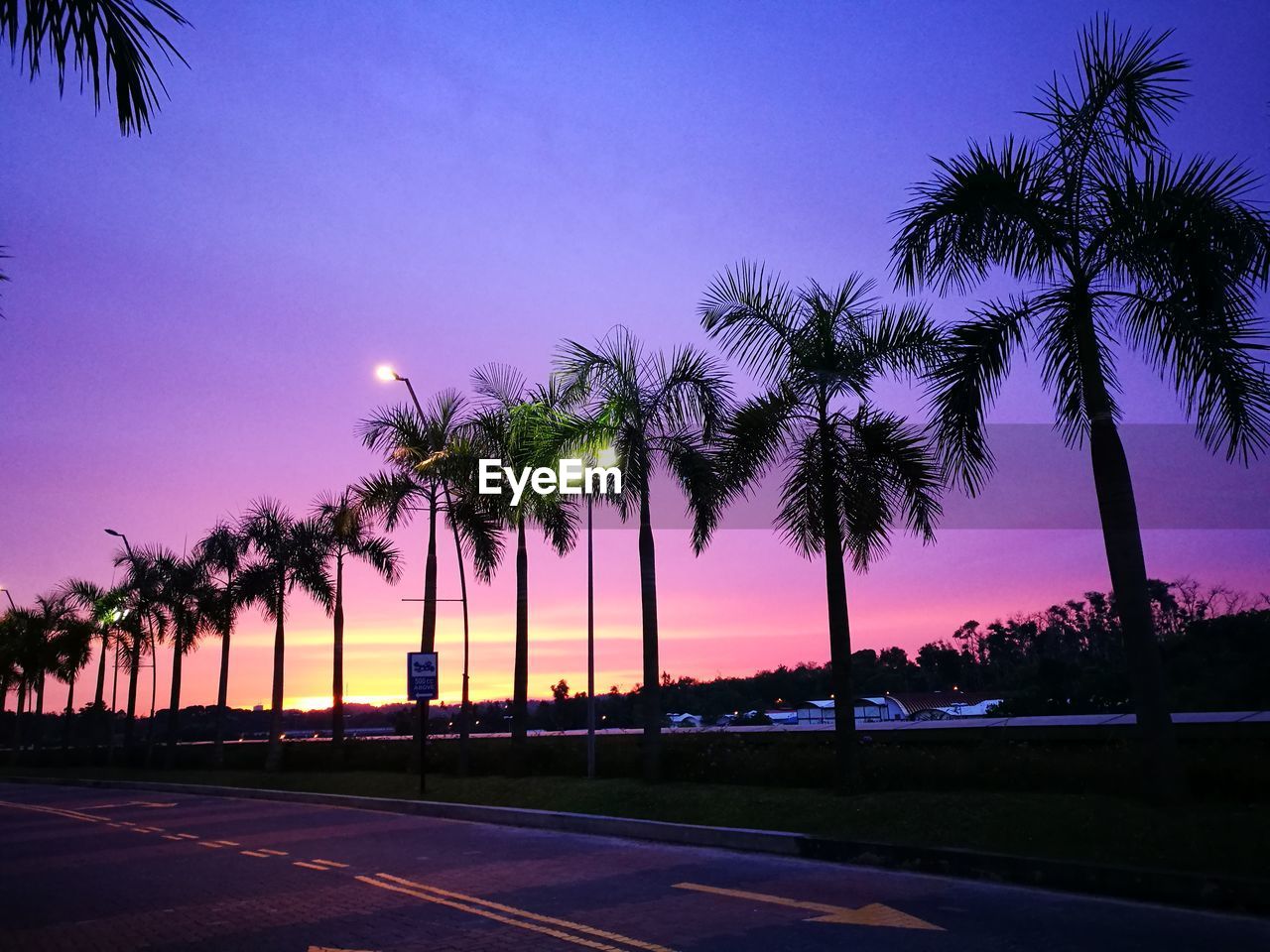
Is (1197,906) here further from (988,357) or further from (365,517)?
(365,517)

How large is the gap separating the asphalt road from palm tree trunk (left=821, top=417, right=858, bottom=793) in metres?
2.98

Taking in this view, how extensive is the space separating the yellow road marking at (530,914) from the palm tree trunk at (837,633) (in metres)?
6.63

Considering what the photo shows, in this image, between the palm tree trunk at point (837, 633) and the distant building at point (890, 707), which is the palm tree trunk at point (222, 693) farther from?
the distant building at point (890, 707)

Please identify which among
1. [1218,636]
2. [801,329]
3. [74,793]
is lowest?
[74,793]

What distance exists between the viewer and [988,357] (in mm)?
13109

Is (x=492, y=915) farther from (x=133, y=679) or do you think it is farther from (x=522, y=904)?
(x=133, y=679)

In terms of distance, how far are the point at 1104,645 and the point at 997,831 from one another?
103748 millimetres

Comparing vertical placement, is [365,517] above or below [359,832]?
above

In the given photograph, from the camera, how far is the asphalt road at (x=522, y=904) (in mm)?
8086

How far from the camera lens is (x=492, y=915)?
30.6 ft

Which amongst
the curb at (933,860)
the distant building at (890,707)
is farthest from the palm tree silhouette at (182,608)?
the distant building at (890,707)

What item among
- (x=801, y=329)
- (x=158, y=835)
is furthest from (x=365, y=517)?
(x=801, y=329)

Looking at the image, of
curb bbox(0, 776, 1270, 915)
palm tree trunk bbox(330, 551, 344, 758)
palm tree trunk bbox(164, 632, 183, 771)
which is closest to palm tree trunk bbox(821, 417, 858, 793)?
curb bbox(0, 776, 1270, 915)

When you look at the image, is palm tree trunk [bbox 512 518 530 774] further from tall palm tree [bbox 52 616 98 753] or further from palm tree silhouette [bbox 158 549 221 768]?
tall palm tree [bbox 52 616 98 753]
